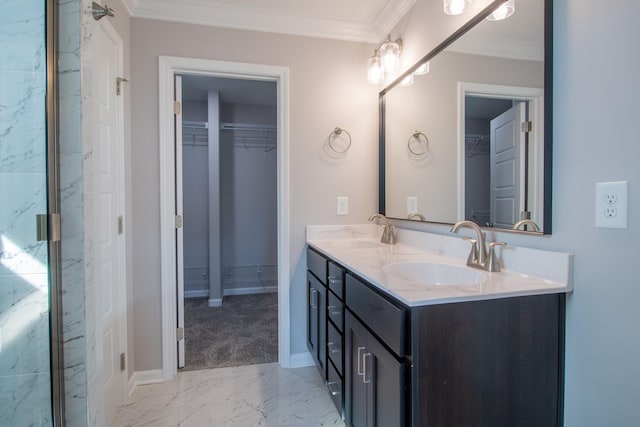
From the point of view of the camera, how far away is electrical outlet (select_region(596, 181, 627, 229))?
32.3 inches

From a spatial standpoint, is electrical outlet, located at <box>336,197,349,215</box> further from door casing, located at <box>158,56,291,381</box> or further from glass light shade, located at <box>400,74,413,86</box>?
glass light shade, located at <box>400,74,413,86</box>

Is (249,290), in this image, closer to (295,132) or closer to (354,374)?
(295,132)

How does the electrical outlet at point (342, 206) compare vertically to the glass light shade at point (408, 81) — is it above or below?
below

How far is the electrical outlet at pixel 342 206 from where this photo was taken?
2.24m

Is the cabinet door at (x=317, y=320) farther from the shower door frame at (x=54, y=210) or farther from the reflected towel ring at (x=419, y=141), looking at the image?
the shower door frame at (x=54, y=210)

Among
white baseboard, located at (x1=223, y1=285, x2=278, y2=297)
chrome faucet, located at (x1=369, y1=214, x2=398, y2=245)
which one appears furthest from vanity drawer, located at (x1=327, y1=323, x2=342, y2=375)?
white baseboard, located at (x1=223, y1=285, x2=278, y2=297)

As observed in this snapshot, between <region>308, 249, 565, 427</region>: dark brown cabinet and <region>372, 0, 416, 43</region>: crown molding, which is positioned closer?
<region>308, 249, 565, 427</region>: dark brown cabinet

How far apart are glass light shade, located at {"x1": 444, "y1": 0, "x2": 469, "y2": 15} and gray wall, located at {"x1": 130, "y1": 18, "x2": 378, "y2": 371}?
868 mm

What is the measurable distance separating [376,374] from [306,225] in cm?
123

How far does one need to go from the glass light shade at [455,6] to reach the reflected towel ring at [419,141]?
59 centimetres

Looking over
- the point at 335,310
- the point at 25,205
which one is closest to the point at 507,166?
the point at 335,310

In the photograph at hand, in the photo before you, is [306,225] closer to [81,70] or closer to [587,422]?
[81,70]

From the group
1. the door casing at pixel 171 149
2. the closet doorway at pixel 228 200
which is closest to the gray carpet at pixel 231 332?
the closet doorway at pixel 228 200

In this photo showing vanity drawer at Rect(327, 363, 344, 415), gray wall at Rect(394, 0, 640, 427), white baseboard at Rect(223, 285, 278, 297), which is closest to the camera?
gray wall at Rect(394, 0, 640, 427)
